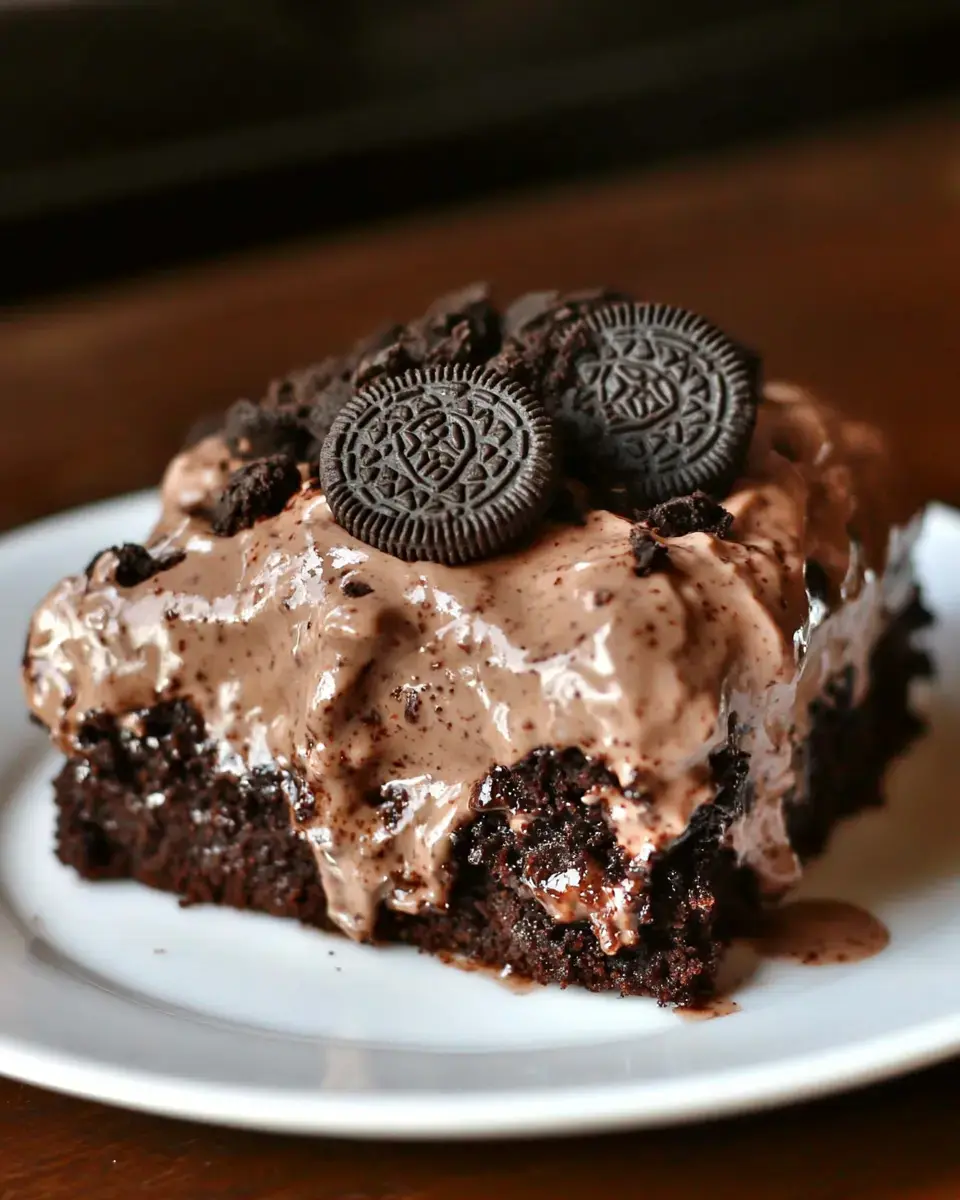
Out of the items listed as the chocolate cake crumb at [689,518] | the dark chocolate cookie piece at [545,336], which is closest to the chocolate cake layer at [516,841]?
the chocolate cake crumb at [689,518]

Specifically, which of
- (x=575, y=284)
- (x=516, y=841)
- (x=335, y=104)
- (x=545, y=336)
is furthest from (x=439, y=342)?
(x=335, y=104)

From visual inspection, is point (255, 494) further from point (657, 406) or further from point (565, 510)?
point (657, 406)

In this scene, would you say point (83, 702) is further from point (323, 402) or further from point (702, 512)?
point (702, 512)

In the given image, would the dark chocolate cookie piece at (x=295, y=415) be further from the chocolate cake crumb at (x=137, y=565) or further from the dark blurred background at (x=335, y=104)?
the dark blurred background at (x=335, y=104)

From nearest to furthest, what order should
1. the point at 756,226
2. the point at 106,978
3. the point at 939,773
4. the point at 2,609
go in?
the point at 106,978, the point at 939,773, the point at 2,609, the point at 756,226

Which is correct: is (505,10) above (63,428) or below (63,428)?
above

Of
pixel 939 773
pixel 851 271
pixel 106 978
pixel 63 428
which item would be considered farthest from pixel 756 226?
pixel 106 978
